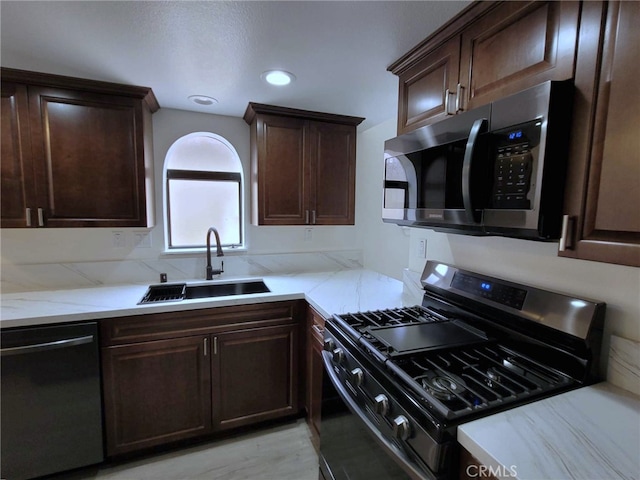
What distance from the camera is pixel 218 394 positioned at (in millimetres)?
1949

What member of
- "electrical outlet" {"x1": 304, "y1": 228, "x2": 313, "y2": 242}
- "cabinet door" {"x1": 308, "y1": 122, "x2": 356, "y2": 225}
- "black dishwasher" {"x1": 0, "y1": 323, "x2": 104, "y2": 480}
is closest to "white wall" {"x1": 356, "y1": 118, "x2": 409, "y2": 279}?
"cabinet door" {"x1": 308, "y1": 122, "x2": 356, "y2": 225}

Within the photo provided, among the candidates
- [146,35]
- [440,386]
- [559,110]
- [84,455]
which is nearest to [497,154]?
[559,110]

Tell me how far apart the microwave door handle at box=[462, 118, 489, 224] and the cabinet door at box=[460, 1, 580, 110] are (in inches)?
7.0

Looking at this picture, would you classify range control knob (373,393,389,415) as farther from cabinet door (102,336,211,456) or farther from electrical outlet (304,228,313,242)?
electrical outlet (304,228,313,242)

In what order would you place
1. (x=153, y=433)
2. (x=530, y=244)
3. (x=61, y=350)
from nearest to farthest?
(x=530, y=244) < (x=61, y=350) < (x=153, y=433)

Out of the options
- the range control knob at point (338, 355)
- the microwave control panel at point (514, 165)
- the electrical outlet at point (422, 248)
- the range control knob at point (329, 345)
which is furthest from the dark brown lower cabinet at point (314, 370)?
the microwave control panel at point (514, 165)

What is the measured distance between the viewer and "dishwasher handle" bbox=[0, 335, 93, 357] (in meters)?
1.52

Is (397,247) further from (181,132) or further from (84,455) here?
(84,455)

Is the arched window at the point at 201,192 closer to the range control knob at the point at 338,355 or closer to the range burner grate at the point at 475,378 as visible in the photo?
the range control knob at the point at 338,355

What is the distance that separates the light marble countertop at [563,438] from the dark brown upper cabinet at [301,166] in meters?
1.87

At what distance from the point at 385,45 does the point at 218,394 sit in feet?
7.13

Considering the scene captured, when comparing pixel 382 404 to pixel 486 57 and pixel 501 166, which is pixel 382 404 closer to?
pixel 501 166

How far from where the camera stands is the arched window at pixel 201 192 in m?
2.50

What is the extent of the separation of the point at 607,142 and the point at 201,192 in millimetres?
2511
